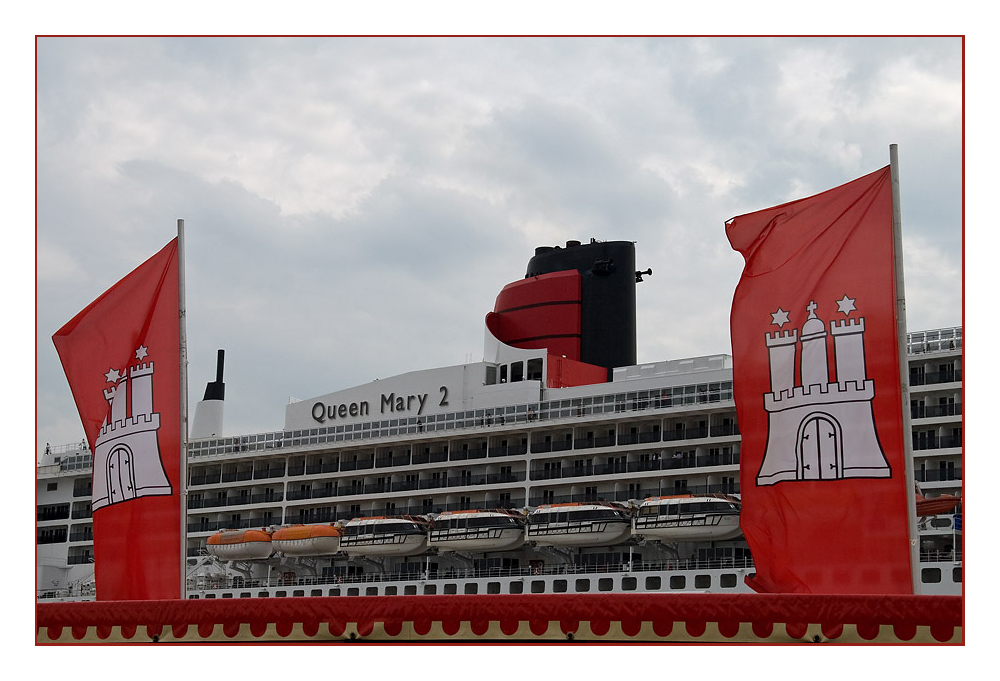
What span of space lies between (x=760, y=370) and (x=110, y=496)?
49.5ft

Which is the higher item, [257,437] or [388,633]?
[257,437]

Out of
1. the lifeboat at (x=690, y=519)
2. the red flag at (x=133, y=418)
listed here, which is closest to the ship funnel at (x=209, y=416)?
the lifeboat at (x=690, y=519)

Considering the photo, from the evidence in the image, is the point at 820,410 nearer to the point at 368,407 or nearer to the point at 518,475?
the point at 518,475

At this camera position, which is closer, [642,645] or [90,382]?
[642,645]

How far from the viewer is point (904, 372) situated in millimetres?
23172

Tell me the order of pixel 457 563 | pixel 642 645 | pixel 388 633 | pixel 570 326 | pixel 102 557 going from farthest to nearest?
pixel 570 326
pixel 457 563
pixel 102 557
pixel 388 633
pixel 642 645

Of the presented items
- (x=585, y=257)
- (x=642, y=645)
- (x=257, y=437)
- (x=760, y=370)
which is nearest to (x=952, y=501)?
(x=760, y=370)

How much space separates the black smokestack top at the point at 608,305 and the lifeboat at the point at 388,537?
39.0 feet

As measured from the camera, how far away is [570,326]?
188 ft

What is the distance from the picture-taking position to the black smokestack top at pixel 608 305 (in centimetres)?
5694

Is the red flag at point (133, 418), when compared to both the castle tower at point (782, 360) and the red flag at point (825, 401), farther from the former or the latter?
the castle tower at point (782, 360)

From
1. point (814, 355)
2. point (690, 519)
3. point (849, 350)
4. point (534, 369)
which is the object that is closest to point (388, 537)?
point (534, 369)

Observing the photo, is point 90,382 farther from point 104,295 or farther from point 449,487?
point 449,487

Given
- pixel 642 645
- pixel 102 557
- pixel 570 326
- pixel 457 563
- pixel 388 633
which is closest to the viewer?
pixel 642 645
